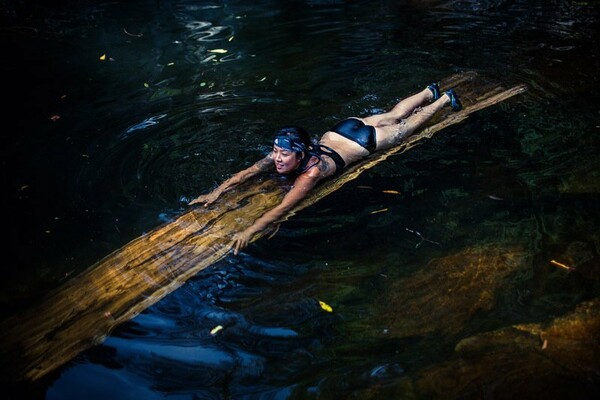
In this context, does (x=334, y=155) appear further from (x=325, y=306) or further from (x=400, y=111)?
(x=325, y=306)

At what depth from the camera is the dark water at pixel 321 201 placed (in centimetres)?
373

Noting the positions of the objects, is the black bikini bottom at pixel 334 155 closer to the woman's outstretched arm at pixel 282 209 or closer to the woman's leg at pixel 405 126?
the woman's outstretched arm at pixel 282 209

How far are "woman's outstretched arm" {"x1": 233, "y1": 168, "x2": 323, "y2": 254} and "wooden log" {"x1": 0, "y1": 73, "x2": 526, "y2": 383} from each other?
0.34 feet

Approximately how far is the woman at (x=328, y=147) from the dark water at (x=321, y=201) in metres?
0.28

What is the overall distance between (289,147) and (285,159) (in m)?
0.17

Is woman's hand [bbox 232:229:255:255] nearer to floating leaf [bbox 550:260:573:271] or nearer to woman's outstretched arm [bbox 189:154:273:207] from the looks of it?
woman's outstretched arm [bbox 189:154:273:207]

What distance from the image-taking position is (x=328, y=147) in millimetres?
5980

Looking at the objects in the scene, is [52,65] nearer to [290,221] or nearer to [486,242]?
[290,221]

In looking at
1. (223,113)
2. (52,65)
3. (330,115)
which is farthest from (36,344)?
(52,65)

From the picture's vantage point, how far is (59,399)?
355cm

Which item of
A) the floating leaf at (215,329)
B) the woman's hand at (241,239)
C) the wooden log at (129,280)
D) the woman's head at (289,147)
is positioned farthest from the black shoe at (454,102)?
the floating leaf at (215,329)

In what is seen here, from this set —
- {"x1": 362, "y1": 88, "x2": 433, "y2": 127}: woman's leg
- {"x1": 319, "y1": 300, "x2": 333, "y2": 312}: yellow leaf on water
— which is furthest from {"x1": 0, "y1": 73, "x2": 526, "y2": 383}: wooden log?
{"x1": 319, "y1": 300, "x2": 333, "y2": 312}: yellow leaf on water

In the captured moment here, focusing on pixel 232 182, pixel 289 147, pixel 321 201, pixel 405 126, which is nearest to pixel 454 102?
pixel 405 126

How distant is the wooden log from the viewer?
379 centimetres
